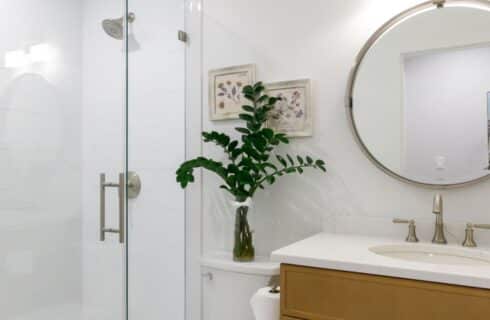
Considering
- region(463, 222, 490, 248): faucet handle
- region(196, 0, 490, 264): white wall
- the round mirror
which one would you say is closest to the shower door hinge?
region(196, 0, 490, 264): white wall

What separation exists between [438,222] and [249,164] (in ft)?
2.54

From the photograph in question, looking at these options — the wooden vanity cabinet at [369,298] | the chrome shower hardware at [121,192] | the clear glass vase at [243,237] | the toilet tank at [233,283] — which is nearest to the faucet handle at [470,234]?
the wooden vanity cabinet at [369,298]

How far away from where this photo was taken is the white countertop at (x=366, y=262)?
1.04 metres

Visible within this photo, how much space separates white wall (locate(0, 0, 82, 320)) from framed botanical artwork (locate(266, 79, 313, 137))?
3.96ft

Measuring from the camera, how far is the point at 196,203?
2.05m

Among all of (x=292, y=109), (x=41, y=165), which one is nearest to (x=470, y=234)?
(x=292, y=109)

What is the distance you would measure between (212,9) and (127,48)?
0.49 meters

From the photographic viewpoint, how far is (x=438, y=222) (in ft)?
4.79

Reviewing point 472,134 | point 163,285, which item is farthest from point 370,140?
point 163,285

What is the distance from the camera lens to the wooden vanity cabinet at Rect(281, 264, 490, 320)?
1029 mm

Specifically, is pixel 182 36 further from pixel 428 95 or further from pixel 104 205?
pixel 428 95

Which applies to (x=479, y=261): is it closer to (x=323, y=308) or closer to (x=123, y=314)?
(x=323, y=308)

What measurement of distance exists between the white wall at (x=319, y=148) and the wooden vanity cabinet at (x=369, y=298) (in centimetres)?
50

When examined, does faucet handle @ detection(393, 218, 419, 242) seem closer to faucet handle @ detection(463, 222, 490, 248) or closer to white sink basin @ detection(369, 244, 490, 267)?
white sink basin @ detection(369, 244, 490, 267)
